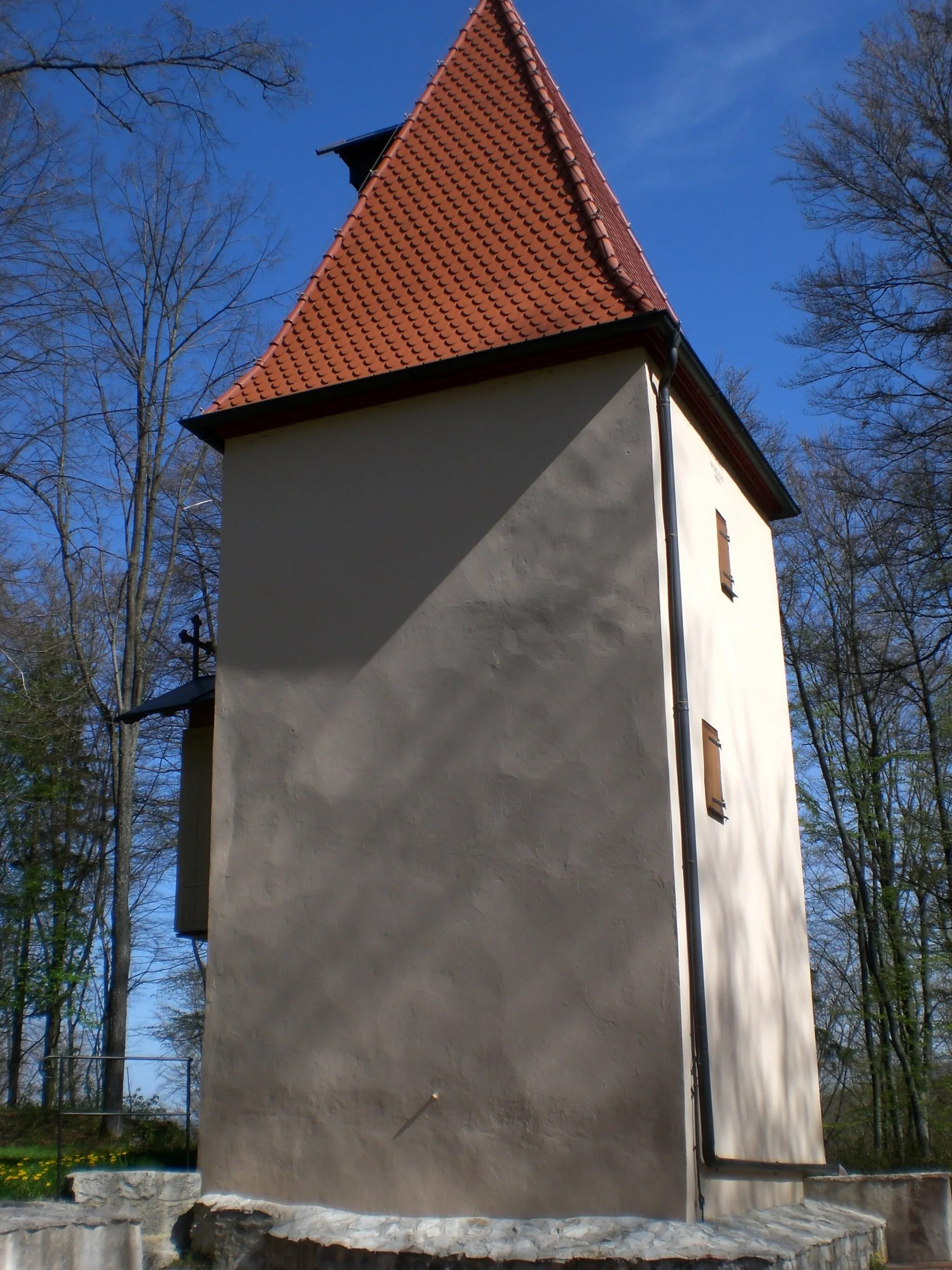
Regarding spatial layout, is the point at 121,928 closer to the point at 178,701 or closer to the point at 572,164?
the point at 178,701

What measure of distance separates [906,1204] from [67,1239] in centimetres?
664

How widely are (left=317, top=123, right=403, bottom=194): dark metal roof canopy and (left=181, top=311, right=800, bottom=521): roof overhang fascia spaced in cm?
485

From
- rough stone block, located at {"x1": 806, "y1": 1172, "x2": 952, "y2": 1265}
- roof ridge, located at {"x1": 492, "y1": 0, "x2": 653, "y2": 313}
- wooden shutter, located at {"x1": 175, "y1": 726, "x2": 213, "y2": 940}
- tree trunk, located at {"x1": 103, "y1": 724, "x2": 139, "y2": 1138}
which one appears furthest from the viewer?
tree trunk, located at {"x1": 103, "y1": 724, "x2": 139, "y2": 1138}

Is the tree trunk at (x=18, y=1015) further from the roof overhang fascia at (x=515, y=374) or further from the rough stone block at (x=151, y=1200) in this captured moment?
the roof overhang fascia at (x=515, y=374)

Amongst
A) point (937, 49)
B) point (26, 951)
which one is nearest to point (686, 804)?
point (937, 49)

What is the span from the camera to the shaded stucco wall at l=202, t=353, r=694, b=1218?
788cm

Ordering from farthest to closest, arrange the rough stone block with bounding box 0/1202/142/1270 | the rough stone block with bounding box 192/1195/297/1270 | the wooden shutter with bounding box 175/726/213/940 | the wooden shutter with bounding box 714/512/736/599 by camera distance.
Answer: the wooden shutter with bounding box 714/512/736/599 → the wooden shutter with bounding box 175/726/213/940 → the rough stone block with bounding box 192/1195/297/1270 → the rough stone block with bounding box 0/1202/142/1270

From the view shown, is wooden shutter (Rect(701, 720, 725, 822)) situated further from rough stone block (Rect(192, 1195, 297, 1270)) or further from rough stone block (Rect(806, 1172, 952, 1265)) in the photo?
rough stone block (Rect(192, 1195, 297, 1270))

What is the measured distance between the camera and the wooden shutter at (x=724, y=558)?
10.4 meters

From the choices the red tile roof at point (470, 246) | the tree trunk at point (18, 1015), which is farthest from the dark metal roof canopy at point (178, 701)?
the tree trunk at point (18, 1015)

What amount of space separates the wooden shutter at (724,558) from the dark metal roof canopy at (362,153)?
6265 millimetres

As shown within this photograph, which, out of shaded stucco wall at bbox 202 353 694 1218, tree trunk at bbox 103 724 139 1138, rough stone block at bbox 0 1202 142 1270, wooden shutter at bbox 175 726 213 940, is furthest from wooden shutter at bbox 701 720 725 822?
tree trunk at bbox 103 724 139 1138

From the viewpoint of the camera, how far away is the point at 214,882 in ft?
30.8

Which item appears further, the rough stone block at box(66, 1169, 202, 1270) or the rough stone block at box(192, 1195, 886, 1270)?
the rough stone block at box(66, 1169, 202, 1270)
